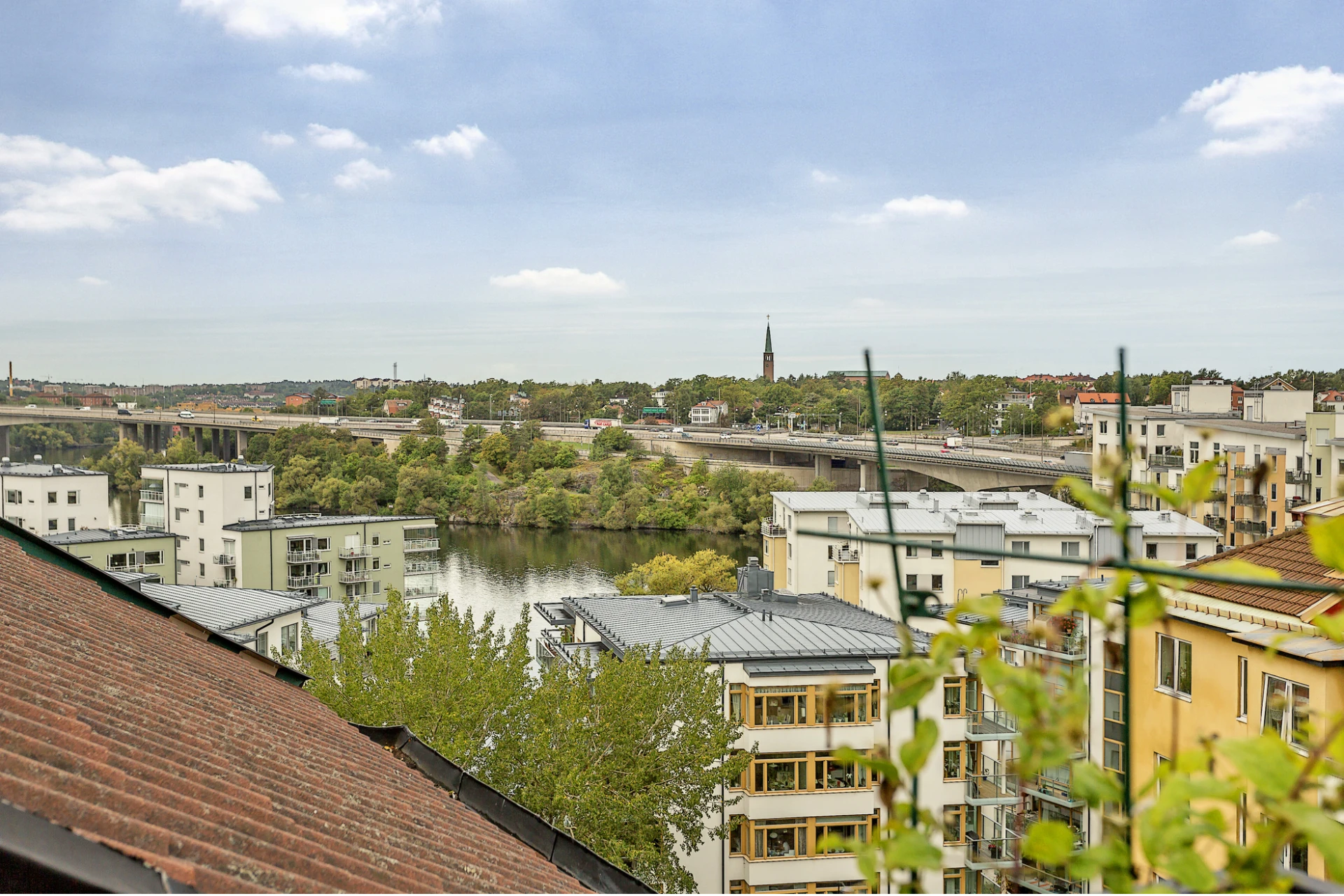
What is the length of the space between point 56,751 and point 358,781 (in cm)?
160

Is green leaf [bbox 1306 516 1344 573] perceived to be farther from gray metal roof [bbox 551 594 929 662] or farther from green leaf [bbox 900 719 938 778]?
gray metal roof [bbox 551 594 929 662]

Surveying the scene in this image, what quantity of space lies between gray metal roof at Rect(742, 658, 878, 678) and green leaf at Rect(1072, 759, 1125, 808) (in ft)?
38.3

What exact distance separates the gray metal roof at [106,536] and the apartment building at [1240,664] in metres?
24.2

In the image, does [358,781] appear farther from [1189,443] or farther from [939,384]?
[939,384]

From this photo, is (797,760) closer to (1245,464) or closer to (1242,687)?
(1242,687)

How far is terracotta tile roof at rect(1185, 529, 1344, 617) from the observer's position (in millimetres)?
6160

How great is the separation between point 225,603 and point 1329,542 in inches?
755

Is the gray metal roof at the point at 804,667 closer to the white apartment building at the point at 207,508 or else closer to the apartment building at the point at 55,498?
the white apartment building at the point at 207,508

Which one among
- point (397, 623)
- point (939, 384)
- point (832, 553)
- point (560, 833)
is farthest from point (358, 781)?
point (939, 384)

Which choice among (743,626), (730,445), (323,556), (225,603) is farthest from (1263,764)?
(730,445)

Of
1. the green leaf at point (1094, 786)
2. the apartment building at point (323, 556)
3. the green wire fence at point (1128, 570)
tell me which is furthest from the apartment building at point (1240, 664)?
the apartment building at point (323, 556)

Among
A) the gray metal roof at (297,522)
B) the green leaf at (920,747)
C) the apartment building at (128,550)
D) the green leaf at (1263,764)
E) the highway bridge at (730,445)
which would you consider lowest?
the apartment building at (128,550)

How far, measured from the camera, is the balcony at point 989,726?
41.8 feet

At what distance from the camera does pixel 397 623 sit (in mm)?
9750
